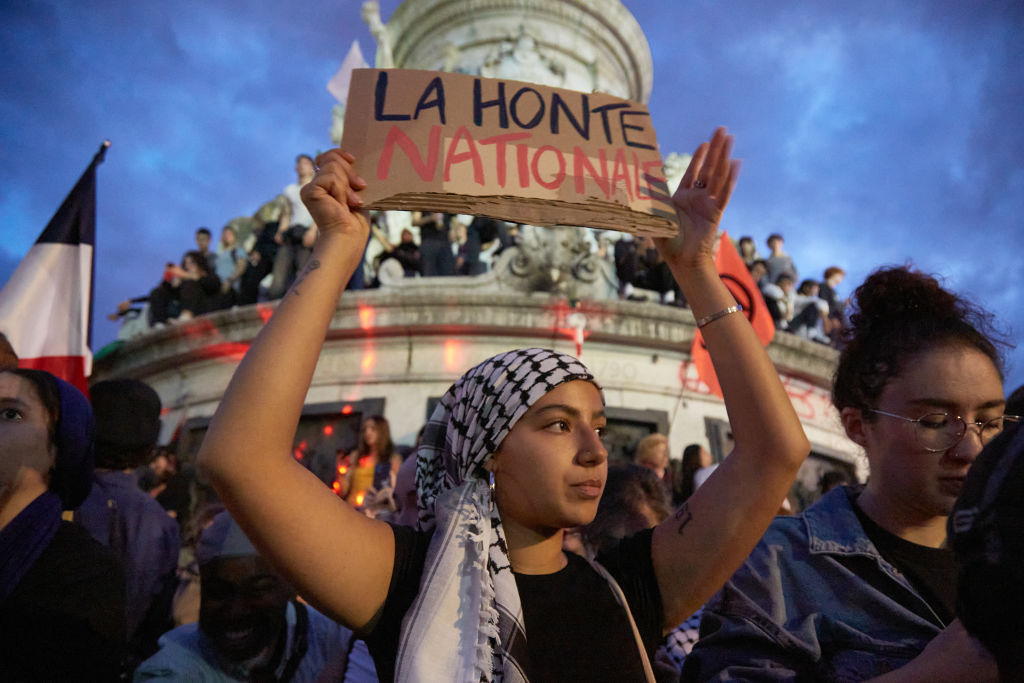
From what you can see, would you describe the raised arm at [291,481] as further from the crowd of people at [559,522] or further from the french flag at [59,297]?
the french flag at [59,297]

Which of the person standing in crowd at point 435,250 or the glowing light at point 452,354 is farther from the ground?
the person standing in crowd at point 435,250

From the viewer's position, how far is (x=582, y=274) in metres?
9.68

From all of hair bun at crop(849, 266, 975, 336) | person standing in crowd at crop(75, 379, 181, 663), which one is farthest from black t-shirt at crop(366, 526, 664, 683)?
person standing in crowd at crop(75, 379, 181, 663)

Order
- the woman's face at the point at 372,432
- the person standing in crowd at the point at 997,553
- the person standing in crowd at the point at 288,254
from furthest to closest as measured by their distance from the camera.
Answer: the person standing in crowd at the point at 288,254 → the woman's face at the point at 372,432 → the person standing in crowd at the point at 997,553

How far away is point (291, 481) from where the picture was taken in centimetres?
142

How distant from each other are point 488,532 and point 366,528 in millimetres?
272

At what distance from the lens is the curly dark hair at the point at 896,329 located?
2.05 m

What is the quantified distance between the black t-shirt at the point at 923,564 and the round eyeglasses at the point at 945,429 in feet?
0.90

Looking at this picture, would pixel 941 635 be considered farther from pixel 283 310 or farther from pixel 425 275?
pixel 425 275

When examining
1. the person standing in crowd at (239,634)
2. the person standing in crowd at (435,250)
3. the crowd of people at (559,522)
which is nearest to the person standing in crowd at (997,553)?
the crowd of people at (559,522)

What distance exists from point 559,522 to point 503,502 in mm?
159

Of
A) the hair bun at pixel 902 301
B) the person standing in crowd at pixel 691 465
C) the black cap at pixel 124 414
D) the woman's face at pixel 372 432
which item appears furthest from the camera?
the woman's face at pixel 372 432

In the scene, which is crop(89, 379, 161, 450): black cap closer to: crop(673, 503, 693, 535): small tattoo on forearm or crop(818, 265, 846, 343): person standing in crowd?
crop(673, 503, 693, 535): small tattoo on forearm

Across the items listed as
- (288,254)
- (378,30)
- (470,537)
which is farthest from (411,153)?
(378,30)
